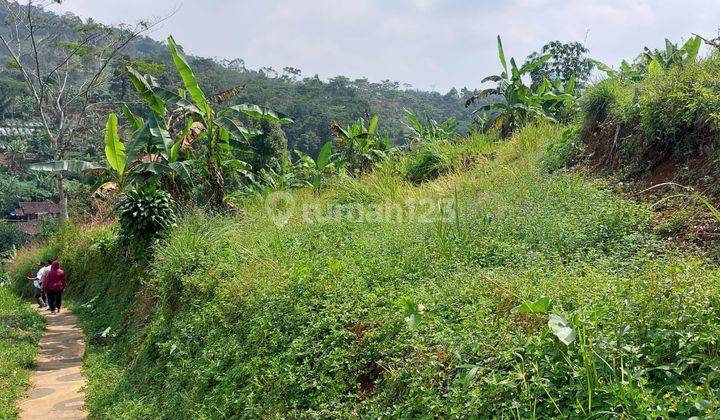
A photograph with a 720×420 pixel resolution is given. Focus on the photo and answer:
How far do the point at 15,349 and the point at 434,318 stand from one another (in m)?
7.37

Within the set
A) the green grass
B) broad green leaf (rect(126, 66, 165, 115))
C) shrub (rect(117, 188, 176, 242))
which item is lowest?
the green grass

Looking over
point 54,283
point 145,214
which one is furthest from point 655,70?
point 54,283

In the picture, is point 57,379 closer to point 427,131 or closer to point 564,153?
point 564,153

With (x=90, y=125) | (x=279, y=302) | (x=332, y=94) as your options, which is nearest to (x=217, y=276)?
(x=279, y=302)

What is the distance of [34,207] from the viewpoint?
1588 inches

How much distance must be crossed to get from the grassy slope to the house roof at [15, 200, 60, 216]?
1421 inches

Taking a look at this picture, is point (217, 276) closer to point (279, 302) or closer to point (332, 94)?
point (279, 302)

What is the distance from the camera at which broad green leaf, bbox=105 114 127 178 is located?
403 inches

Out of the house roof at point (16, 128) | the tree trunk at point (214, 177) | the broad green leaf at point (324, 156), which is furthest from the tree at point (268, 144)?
the house roof at point (16, 128)

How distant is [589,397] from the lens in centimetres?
263

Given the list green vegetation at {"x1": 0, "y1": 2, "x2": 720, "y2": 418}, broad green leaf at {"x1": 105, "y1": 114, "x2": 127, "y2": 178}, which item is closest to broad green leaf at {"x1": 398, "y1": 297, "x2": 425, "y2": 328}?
green vegetation at {"x1": 0, "y1": 2, "x2": 720, "y2": 418}

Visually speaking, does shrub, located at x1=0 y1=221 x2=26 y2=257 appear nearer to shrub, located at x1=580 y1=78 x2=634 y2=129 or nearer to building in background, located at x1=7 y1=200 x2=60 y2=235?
building in background, located at x1=7 y1=200 x2=60 y2=235

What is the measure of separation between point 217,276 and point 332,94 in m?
52.5

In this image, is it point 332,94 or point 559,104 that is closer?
point 559,104
